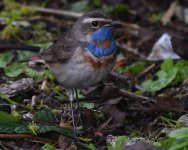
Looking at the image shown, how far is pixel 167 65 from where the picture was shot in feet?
23.1

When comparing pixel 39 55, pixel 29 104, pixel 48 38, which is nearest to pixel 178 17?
pixel 48 38

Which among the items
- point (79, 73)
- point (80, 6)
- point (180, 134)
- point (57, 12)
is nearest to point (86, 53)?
point (79, 73)

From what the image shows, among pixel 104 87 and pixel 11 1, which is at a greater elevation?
pixel 11 1

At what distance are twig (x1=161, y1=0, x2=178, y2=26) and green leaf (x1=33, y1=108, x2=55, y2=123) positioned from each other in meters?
3.29

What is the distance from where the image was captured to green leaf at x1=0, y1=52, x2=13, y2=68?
23.8 ft

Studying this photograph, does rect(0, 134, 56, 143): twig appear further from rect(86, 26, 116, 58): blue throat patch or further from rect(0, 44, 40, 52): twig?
rect(0, 44, 40, 52): twig

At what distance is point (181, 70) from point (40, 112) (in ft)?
6.29

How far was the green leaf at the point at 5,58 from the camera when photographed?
7.26m

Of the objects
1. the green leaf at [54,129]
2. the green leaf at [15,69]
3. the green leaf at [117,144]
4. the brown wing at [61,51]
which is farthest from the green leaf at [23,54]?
the green leaf at [117,144]

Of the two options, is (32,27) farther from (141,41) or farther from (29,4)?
(141,41)

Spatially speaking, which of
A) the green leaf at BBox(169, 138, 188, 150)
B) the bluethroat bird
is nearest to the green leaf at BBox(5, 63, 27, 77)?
the bluethroat bird

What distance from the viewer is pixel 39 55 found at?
698cm

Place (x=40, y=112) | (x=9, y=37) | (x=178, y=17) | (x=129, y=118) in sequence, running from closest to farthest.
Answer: (x=40, y=112), (x=129, y=118), (x=9, y=37), (x=178, y=17)

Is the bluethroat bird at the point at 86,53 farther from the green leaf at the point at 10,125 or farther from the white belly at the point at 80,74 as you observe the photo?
the green leaf at the point at 10,125
